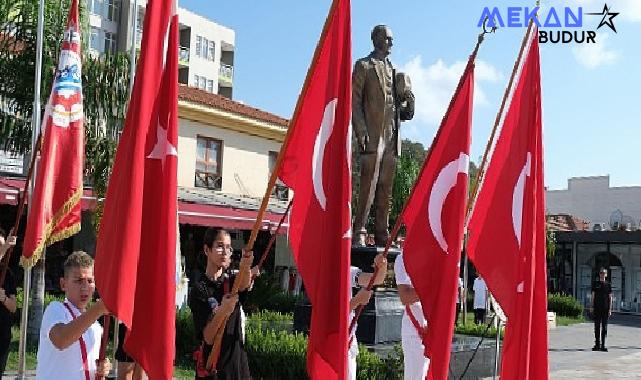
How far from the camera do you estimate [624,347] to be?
16625 mm

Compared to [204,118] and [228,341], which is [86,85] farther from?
[204,118]

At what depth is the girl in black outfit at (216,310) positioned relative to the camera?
407 centimetres

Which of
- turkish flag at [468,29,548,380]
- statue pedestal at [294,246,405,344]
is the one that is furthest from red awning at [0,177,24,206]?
turkish flag at [468,29,548,380]

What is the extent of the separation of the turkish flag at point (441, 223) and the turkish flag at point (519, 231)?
67 centimetres

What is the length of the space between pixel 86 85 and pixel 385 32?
567cm

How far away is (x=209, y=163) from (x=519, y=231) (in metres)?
21.7

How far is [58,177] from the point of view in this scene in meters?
6.79

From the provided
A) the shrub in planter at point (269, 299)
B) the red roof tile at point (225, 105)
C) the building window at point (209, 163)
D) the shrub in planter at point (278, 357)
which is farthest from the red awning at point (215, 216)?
the shrub in planter at point (278, 357)

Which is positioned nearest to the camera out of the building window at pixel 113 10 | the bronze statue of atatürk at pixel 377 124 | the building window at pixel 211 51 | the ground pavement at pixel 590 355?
the bronze statue of atatürk at pixel 377 124

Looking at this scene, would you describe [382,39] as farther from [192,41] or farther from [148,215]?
[192,41]

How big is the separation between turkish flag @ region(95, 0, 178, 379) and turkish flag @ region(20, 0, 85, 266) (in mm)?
3168

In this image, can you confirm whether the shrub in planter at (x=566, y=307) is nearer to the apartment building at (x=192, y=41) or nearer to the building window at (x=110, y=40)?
the apartment building at (x=192, y=41)

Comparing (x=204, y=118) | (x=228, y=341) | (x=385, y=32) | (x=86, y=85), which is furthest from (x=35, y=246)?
(x=204, y=118)

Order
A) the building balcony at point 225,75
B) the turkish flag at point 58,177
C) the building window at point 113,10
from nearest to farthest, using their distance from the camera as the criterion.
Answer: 1. the turkish flag at point 58,177
2. the building window at point 113,10
3. the building balcony at point 225,75
